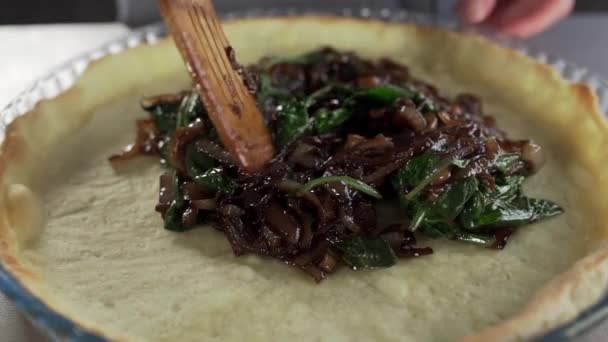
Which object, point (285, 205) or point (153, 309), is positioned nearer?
point (153, 309)

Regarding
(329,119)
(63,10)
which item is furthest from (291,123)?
(63,10)

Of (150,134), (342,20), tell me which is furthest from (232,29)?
(150,134)

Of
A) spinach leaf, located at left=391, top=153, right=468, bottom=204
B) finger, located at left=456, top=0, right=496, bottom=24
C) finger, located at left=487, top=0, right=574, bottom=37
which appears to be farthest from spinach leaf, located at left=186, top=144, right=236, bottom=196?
finger, located at left=487, top=0, right=574, bottom=37

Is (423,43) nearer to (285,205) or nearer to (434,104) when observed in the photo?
(434,104)

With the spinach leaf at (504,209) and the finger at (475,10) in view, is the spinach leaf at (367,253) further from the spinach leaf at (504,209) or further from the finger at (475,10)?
the finger at (475,10)

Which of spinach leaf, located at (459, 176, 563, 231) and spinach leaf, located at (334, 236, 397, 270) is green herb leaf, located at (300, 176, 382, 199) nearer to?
spinach leaf, located at (334, 236, 397, 270)

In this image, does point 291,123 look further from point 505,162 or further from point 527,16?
point 527,16

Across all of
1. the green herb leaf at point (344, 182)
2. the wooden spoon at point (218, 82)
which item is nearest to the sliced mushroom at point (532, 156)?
the green herb leaf at point (344, 182)
